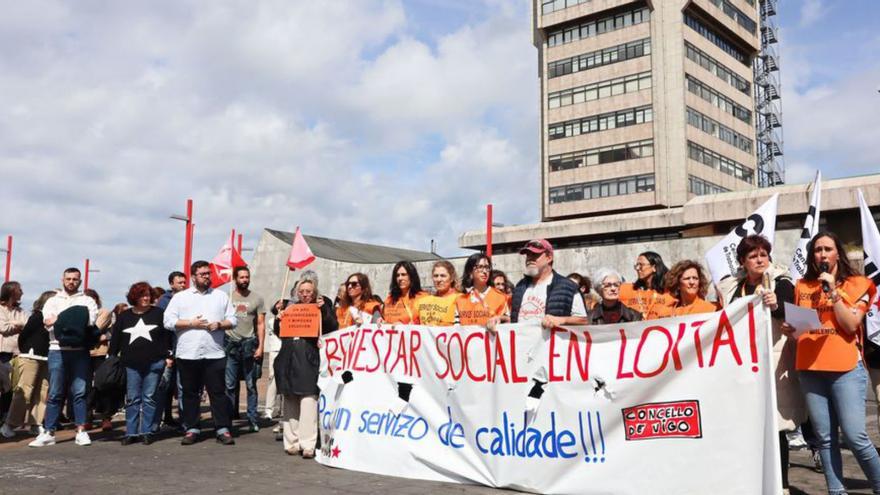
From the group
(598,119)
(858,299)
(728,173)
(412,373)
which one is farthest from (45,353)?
(728,173)

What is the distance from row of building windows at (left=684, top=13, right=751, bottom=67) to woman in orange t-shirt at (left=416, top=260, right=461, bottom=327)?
51.7 m

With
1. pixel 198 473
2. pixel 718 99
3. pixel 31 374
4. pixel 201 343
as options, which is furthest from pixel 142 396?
pixel 718 99

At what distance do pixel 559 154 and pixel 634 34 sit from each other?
9.84m

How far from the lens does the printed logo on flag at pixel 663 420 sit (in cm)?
530

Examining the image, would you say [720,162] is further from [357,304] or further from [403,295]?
[403,295]

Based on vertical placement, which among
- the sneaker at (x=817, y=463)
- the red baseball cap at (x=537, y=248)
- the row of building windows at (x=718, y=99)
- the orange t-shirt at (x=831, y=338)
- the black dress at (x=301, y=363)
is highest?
the row of building windows at (x=718, y=99)

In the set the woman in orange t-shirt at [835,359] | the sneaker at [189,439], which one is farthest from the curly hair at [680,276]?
the sneaker at [189,439]

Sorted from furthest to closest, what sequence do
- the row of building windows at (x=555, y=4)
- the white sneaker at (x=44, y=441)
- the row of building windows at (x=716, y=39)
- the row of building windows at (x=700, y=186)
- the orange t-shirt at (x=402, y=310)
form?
the row of building windows at (x=555, y=4), the row of building windows at (x=716, y=39), the row of building windows at (x=700, y=186), the white sneaker at (x=44, y=441), the orange t-shirt at (x=402, y=310)

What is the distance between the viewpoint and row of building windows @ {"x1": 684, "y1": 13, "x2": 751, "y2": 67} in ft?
180

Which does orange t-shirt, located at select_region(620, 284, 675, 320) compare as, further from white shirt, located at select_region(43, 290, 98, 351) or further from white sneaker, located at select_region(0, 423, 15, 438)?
white sneaker, located at select_region(0, 423, 15, 438)

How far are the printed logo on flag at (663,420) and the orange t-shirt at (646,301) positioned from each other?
49.1 inches

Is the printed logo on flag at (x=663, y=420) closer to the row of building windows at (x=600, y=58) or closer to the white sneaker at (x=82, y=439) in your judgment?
the white sneaker at (x=82, y=439)

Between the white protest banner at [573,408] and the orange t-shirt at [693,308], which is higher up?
the orange t-shirt at [693,308]

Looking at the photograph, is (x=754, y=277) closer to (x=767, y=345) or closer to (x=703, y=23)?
(x=767, y=345)
